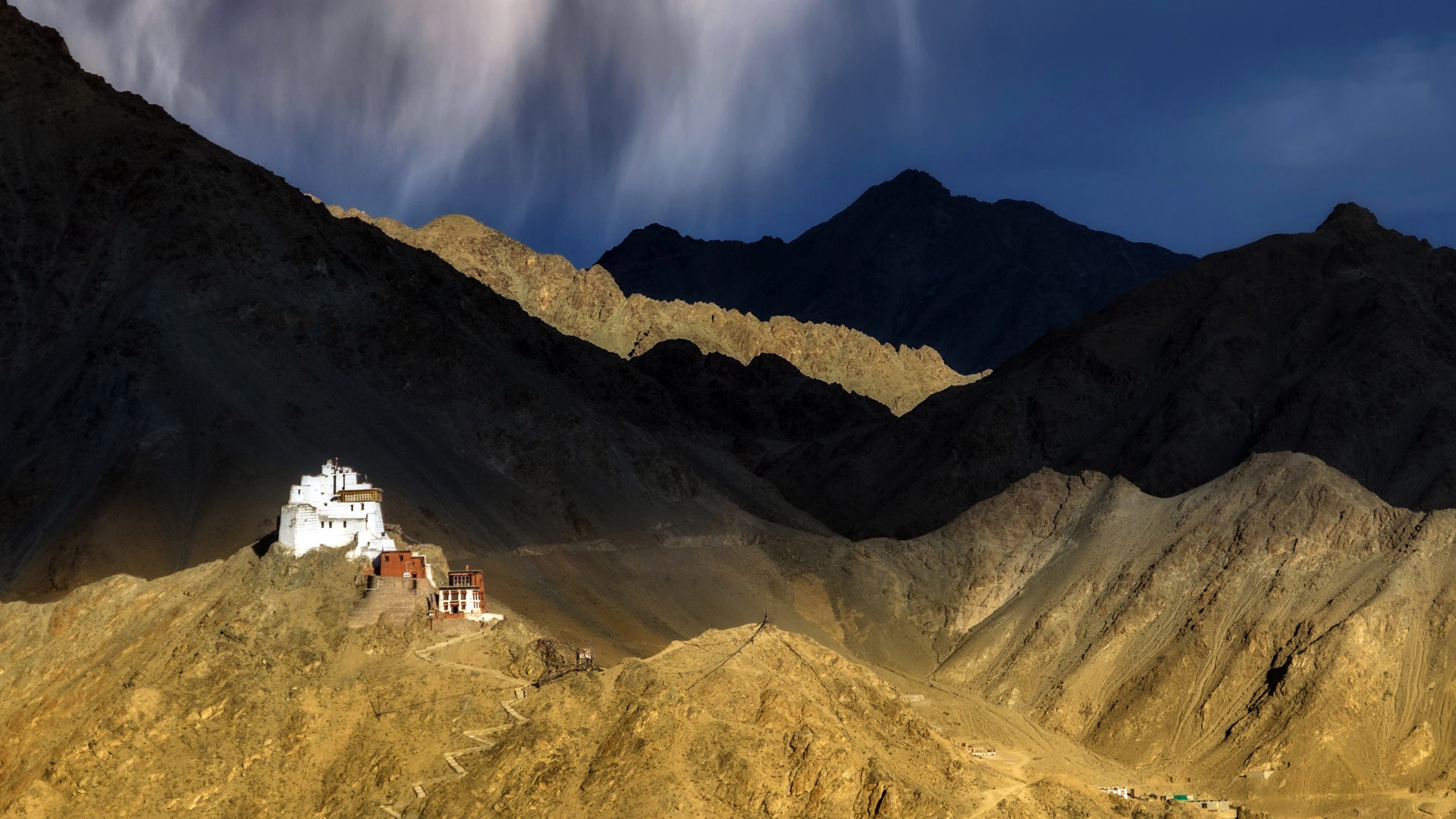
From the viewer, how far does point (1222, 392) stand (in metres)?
174

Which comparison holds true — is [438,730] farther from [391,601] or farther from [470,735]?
[391,601]

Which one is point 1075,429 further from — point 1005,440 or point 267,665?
point 267,665

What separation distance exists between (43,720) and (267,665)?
40.3ft

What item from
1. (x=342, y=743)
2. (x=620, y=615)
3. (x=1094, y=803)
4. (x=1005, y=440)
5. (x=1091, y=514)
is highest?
(x=1005, y=440)

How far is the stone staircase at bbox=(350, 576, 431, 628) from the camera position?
8762 centimetres

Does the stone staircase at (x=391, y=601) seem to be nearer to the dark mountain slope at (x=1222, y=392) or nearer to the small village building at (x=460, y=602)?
→ the small village building at (x=460, y=602)

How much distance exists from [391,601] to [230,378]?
60872mm

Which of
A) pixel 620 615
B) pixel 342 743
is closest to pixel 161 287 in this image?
pixel 620 615

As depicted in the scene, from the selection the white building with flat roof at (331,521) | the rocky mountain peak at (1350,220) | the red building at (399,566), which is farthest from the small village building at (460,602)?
the rocky mountain peak at (1350,220)

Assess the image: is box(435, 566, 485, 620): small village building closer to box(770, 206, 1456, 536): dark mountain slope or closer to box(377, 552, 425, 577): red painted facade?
box(377, 552, 425, 577): red painted facade

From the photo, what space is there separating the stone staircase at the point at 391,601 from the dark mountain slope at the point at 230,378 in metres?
34.9

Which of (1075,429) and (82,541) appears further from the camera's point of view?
(1075,429)

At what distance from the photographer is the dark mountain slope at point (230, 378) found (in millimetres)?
129750

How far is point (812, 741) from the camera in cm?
7250
